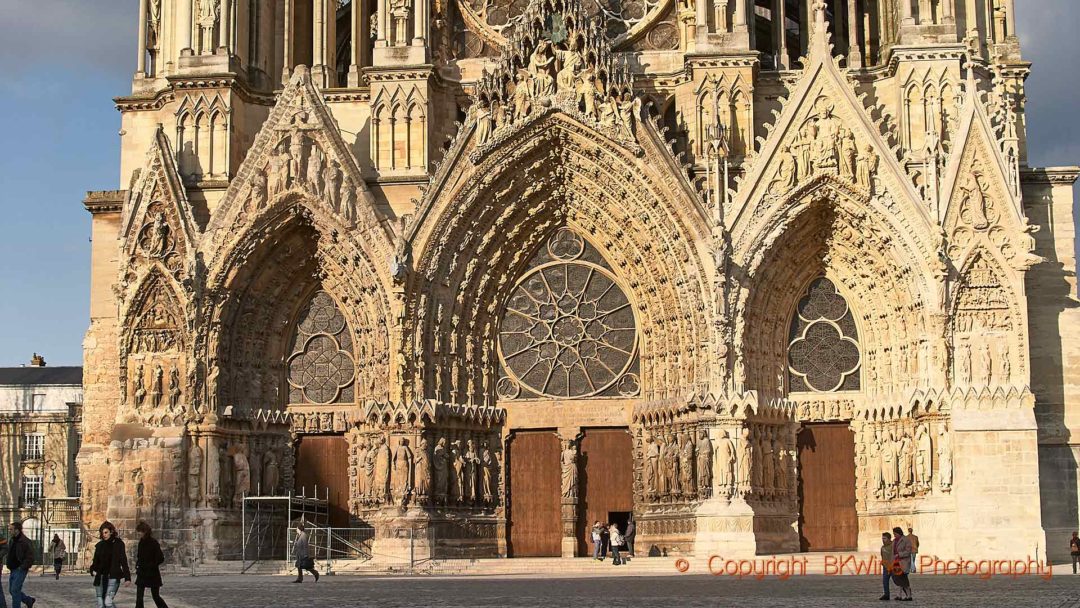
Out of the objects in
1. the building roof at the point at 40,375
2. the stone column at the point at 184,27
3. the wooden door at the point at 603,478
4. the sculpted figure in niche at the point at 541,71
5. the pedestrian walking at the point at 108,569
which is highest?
the stone column at the point at 184,27

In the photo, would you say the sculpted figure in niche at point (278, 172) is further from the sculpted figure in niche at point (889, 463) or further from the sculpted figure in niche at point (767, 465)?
the sculpted figure in niche at point (889, 463)

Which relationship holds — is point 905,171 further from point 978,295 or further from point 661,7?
point 661,7

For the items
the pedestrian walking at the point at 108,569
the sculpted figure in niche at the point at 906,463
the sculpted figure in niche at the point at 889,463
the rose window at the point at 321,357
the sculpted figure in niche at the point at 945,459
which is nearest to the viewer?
the pedestrian walking at the point at 108,569

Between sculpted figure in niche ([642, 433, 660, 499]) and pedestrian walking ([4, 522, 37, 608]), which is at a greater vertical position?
sculpted figure in niche ([642, 433, 660, 499])

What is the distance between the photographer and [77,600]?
60.0 feet

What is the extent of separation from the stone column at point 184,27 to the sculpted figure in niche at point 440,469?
9.07 meters

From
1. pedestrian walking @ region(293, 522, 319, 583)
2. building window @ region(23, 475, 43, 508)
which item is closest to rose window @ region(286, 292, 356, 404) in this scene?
pedestrian walking @ region(293, 522, 319, 583)

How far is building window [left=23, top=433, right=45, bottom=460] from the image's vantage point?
58.0 meters

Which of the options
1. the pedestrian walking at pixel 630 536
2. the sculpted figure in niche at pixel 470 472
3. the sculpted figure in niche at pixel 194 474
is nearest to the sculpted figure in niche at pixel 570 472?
the pedestrian walking at pixel 630 536

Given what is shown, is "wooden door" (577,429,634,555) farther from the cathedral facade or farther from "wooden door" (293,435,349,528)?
"wooden door" (293,435,349,528)

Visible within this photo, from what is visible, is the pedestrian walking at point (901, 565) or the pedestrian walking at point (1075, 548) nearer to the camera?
the pedestrian walking at point (901, 565)

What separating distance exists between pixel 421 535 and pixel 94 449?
6784mm

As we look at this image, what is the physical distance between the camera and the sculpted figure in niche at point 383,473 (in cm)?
2678

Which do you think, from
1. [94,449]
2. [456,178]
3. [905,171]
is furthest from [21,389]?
[905,171]
